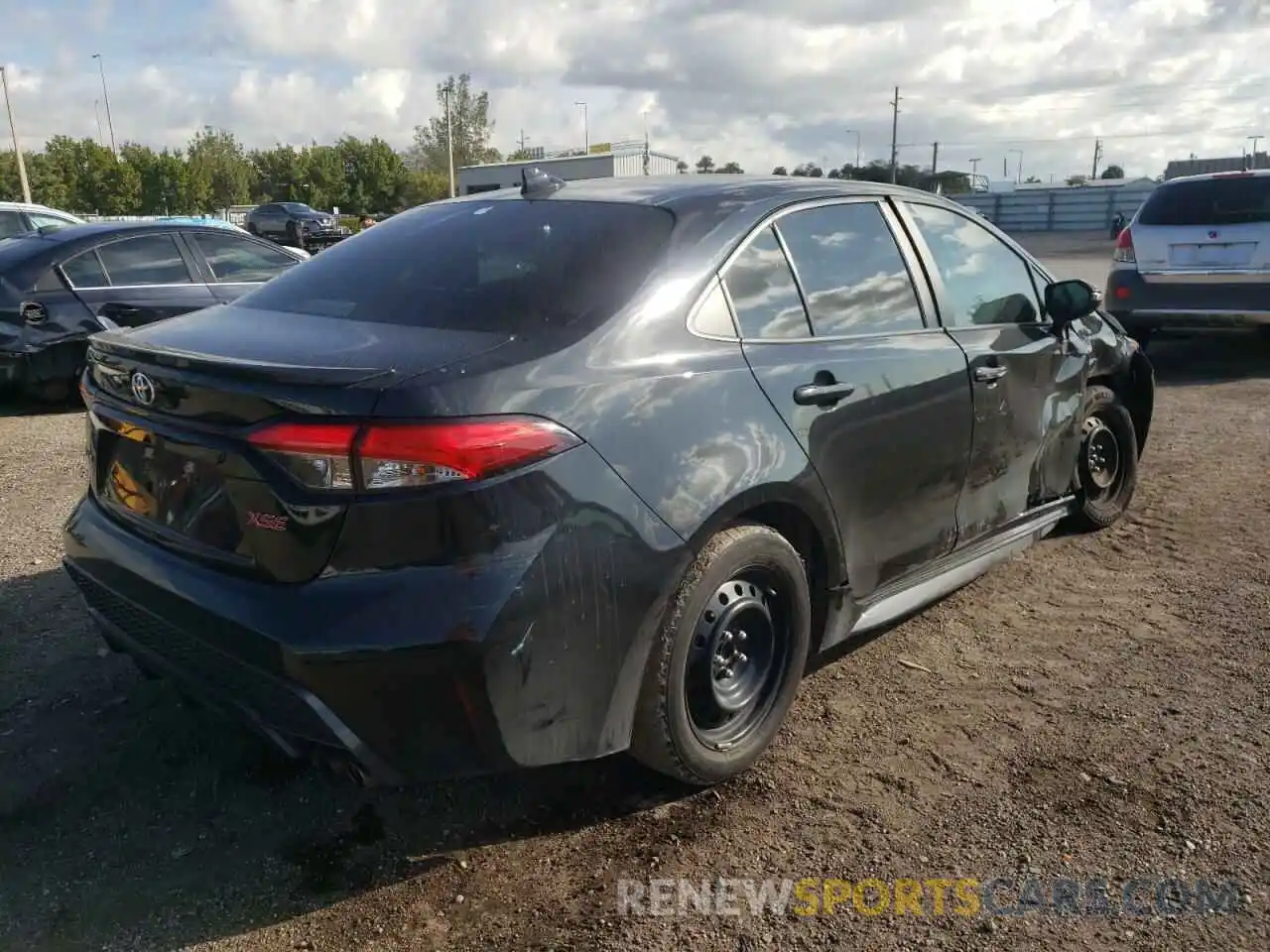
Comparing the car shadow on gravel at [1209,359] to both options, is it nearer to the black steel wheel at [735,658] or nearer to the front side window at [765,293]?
the front side window at [765,293]

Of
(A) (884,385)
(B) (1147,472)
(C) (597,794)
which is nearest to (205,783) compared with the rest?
(C) (597,794)

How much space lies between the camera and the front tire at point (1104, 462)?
4758 mm

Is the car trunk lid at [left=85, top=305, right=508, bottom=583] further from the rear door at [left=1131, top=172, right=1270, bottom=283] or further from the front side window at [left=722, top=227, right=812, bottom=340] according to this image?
the rear door at [left=1131, top=172, right=1270, bottom=283]

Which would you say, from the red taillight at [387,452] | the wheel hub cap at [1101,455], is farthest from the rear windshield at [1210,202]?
the red taillight at [387,452]

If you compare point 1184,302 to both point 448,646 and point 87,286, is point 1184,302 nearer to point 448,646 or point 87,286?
point 448,646

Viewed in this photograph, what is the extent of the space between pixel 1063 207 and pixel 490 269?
52.0m

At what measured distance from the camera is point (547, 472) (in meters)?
2.26

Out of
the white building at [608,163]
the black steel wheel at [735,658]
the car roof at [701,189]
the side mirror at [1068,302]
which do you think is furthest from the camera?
the white building at [608,163]

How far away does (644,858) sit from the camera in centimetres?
258

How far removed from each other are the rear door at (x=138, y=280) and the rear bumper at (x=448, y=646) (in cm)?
585

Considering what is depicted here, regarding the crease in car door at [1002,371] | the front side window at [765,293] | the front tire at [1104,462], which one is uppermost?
the front side window at [765,293]

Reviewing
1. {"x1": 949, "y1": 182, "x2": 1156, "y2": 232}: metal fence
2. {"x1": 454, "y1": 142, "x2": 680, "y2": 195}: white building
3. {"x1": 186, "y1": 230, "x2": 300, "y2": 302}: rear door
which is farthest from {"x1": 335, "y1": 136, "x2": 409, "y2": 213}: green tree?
{"x1": 186, "y1": 230, "x2": 300, "y2": 302}: rear door

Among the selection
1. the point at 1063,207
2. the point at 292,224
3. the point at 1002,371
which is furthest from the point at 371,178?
the point at 1002,371

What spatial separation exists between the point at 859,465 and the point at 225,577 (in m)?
1.80
